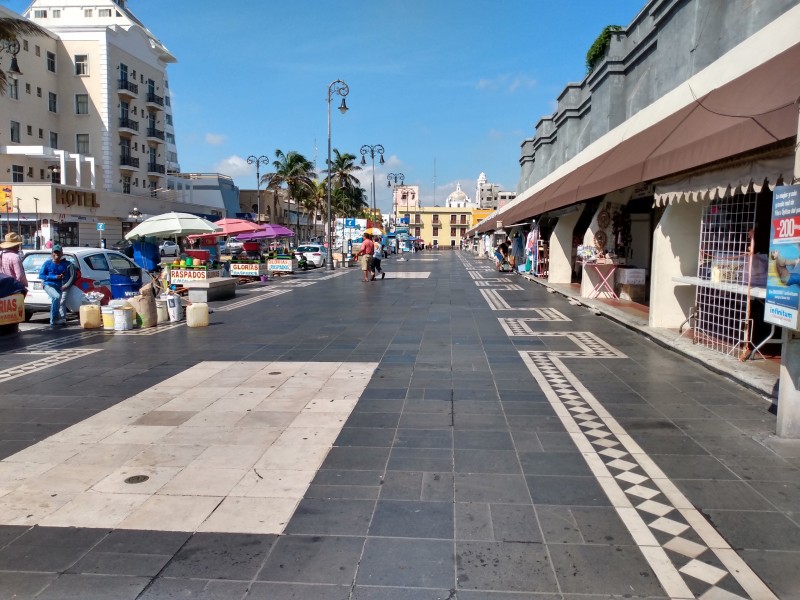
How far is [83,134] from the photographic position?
4638 centimetres

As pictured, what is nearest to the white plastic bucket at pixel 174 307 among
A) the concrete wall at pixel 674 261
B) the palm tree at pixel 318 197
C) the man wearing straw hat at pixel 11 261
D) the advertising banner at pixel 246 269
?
the man wearing straw hat at pixel 11 261

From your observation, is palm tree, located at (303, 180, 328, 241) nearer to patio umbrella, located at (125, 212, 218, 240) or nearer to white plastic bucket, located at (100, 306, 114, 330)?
patio umbrella, located at (125, 212, 218, 240)

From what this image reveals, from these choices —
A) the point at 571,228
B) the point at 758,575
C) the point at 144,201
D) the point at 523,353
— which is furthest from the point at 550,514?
the point at 144,201

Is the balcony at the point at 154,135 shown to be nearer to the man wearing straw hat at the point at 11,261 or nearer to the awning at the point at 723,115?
the man wearing straw hat at the point at 11,261

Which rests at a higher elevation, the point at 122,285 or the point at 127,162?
the point at 127,162

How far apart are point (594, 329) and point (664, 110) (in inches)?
184

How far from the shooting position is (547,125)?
31.8 meters

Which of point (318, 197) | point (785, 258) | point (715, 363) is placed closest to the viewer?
point (785, 258)

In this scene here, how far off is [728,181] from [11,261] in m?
12.3

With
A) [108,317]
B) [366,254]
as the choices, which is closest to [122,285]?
[108,317]

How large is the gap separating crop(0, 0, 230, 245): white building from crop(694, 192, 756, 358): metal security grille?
3178 cm

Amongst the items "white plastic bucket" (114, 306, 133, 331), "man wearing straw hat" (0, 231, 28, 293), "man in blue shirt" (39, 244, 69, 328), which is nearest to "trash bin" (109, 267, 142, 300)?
"man in blue shirt" (39, 244, 69, 328)

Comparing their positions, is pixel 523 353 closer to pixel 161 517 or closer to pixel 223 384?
pixel 223 384

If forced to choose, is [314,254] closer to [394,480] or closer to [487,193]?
[394,480]
